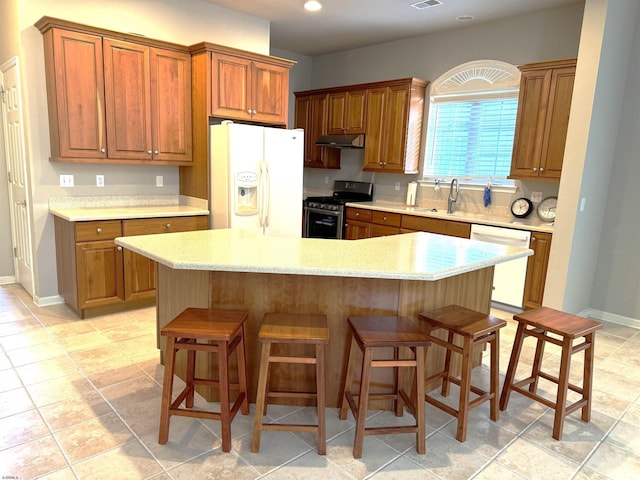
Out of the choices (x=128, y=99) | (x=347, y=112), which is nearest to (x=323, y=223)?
(x=347, y=112)

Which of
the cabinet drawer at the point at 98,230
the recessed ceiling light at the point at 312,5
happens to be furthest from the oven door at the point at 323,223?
the cabinet drawer at the point at 98,230

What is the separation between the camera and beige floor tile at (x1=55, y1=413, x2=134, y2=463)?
207 cm

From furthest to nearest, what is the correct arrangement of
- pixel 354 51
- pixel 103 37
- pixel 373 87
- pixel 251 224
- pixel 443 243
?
pixel 354 51 → pixel 373 87 → pixel 251 224 → pixel 103 37 → pixel 443 243

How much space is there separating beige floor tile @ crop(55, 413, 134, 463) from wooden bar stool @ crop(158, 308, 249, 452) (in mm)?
228

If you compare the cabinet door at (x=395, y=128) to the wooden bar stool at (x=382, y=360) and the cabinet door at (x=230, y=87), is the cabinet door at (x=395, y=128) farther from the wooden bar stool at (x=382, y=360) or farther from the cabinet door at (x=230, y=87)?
the wooden bar stool at (x=382, y=360)

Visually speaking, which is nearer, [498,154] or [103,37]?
[103,37]

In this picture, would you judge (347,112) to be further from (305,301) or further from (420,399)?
(420,399)

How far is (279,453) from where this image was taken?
2.10 meters

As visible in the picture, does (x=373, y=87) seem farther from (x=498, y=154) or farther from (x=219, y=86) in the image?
(x=219, y=86)

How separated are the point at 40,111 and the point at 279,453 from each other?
11.2 feet

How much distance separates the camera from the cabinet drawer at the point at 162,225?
3.79 meters

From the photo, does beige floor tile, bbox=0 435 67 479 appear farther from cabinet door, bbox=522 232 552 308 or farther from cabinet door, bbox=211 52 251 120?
cabinet door, bbox=522 232 552 308

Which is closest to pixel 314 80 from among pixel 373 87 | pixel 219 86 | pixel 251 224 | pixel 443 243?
pixel 373 87

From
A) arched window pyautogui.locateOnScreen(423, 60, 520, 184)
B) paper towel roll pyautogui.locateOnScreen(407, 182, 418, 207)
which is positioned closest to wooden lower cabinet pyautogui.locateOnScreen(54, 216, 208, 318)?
paper towel roll pyautogui.locateOnScreen(407, 182, 418, 207)
